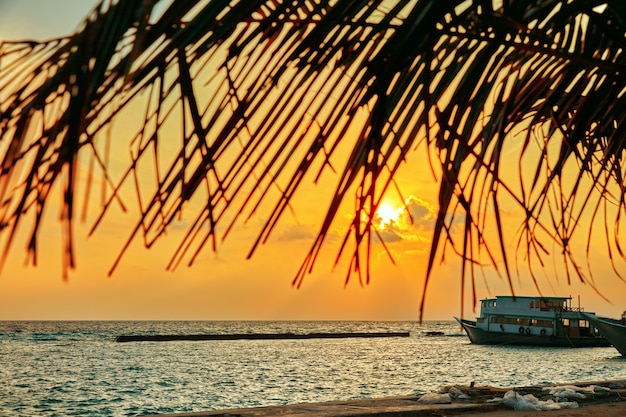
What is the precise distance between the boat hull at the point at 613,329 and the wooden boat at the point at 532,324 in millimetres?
8251

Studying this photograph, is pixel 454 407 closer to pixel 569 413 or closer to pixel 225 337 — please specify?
pixel 569 413

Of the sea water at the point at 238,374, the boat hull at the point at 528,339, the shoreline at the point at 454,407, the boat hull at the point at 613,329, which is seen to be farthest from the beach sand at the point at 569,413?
the boat hull at the point at 528,339

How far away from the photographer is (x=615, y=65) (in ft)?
4.11

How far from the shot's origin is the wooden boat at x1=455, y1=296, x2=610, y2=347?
53.9m

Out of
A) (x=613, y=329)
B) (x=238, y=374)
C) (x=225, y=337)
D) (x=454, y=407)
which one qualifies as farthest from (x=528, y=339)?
(x=454, y=407)

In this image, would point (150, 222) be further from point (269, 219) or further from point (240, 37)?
point (240, 37)

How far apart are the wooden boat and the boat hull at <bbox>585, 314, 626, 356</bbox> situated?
825 cm

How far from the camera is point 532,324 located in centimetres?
5603

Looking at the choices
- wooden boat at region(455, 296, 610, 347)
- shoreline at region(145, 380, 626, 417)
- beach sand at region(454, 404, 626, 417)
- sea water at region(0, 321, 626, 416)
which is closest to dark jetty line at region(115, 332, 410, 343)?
sea water at region(0, 321, 626, 416)

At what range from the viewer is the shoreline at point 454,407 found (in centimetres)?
693

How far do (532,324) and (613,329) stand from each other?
44.4 ft

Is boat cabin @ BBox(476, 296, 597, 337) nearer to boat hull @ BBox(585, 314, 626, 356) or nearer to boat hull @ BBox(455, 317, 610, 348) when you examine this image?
boat hull @ BBox(455, 317, 610, 348)

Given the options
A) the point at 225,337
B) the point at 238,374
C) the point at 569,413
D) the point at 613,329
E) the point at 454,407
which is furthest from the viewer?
the point at 225,337

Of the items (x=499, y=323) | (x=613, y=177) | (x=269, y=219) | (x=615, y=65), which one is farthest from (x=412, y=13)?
(x=499, y=323)
